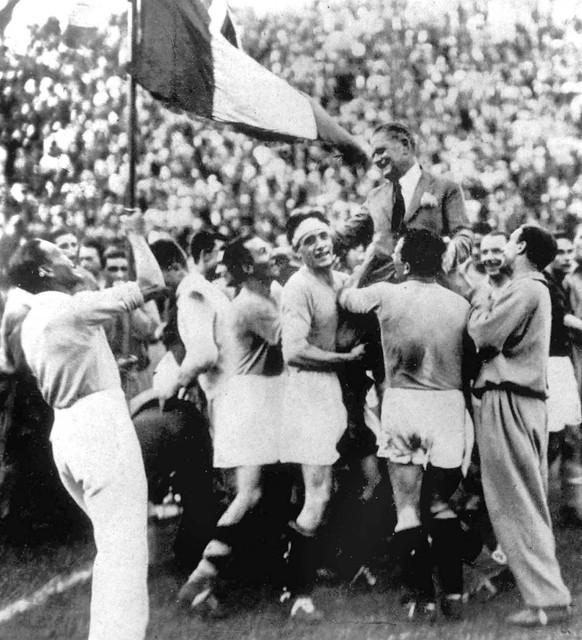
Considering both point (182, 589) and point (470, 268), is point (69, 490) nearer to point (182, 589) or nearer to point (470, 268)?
point (182, 589)

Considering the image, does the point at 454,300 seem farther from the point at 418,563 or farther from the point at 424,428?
the point at 418,563

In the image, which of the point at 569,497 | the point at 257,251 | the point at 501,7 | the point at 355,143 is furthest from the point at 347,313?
the point at 501,7

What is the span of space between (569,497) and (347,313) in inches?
61.6

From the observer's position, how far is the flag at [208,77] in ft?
14.7

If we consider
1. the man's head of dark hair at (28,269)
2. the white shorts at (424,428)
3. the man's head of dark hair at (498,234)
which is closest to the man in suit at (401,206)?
the man's head of dark hair at (498,234)

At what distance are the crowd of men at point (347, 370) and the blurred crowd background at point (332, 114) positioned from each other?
0.14m

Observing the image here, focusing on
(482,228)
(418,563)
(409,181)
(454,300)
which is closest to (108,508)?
(418,563)

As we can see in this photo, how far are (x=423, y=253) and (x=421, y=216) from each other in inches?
8.8

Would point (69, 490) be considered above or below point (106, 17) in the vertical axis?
below

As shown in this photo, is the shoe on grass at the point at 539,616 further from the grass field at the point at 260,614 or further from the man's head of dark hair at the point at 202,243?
the man's head of dark hair at the point at 202,243

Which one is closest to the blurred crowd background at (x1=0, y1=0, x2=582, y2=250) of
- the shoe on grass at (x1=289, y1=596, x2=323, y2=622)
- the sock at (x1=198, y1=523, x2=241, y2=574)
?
the sock at (x1=198, y1=523, x2=241, y2=574)

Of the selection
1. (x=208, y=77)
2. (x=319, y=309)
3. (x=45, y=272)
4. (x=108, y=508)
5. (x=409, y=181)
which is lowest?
(x=108, y=508)

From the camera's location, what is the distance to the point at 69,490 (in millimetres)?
4367

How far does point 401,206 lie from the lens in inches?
180
